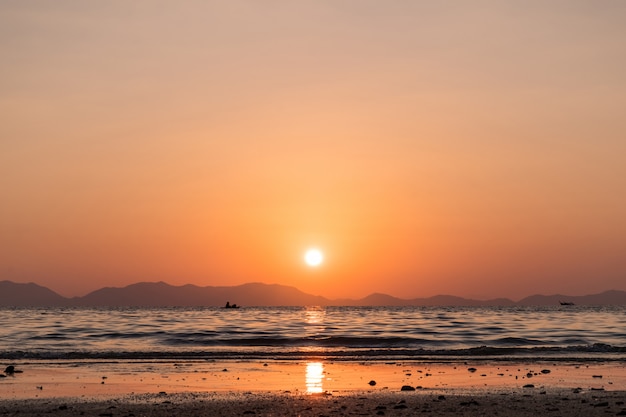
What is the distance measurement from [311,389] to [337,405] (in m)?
3.86

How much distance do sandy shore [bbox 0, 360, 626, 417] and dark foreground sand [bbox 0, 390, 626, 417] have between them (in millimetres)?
27

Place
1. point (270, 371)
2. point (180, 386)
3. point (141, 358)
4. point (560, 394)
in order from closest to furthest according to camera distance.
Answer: point (560, 394) → point (180, 386) → point (270, 371) → point (141, 358)

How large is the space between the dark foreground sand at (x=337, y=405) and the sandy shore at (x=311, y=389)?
27 millimetres

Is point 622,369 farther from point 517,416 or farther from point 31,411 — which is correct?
point 31,411

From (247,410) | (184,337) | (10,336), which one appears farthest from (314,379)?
(10,336)

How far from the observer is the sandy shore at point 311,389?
1894cm

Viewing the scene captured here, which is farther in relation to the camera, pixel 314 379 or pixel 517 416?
pixel 314 379

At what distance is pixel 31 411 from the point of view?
18.8 m

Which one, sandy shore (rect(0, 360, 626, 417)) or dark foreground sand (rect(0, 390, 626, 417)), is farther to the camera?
sandy shore (rect(0, 360, 626, 417))

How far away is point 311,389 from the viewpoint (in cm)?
2331

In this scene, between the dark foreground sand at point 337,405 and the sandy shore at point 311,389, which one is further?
the sandy shore at point 311,389

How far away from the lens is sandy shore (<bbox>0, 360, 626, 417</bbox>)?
62.1 ft

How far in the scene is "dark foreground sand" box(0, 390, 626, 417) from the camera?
60.3ft

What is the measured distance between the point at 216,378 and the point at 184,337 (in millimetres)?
35166
